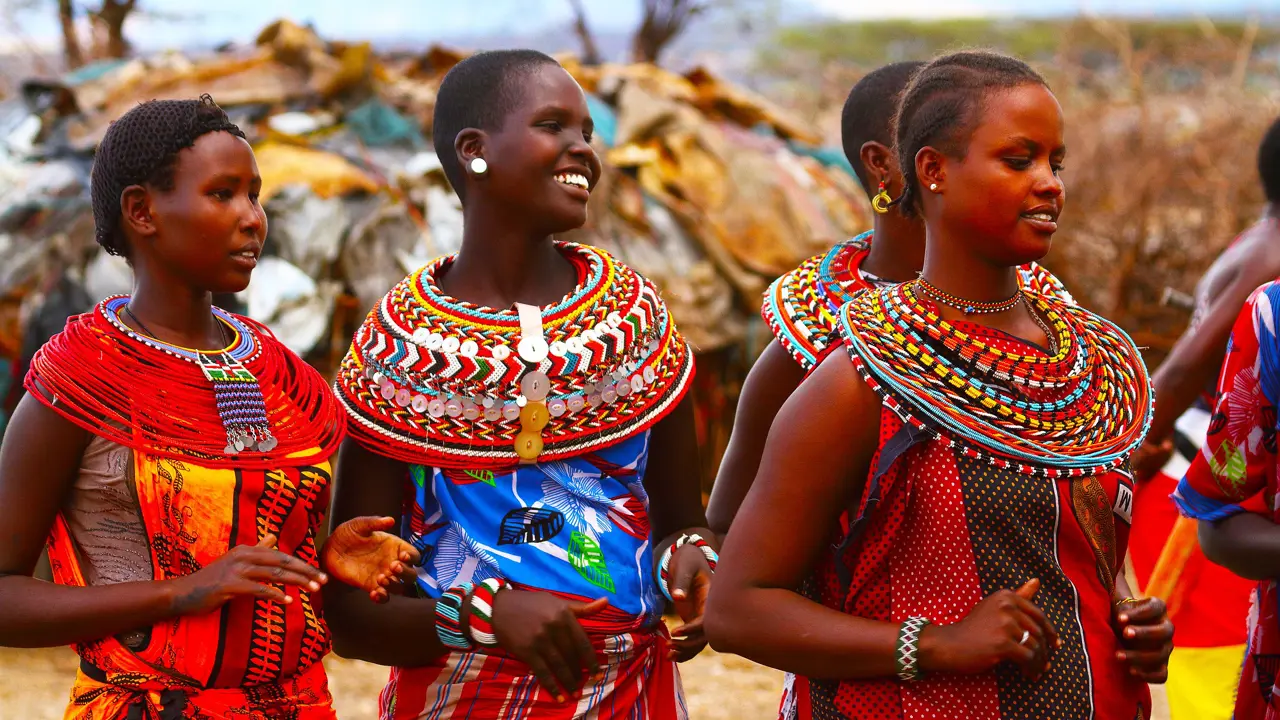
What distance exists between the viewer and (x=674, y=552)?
2828mm

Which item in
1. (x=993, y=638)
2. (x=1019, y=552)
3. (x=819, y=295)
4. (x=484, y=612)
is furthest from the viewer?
(x=819, y=295)

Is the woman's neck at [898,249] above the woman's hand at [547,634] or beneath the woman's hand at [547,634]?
above

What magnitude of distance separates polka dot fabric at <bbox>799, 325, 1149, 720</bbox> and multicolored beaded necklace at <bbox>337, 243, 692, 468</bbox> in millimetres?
715

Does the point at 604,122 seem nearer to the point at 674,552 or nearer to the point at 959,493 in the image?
the point at 674,552

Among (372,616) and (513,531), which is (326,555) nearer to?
(372,616)

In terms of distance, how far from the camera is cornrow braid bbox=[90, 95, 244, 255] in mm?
2529

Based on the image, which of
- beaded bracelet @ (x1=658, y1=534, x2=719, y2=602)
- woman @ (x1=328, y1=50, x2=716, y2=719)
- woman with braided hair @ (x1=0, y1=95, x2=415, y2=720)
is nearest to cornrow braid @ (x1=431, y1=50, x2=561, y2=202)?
woman @ (x1=328, y1=50, x2=716, y2=719)

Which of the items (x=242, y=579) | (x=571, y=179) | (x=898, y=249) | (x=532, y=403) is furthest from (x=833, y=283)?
(x=242, y=579)

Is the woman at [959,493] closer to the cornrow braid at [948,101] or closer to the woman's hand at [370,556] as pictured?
the cornrow braid at [948,101]

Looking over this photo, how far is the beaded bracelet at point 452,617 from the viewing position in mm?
2584

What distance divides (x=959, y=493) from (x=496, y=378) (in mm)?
981

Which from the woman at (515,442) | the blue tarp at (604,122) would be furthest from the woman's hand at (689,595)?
the blue tarp at (604,122)

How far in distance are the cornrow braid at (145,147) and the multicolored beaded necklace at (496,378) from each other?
1.65 ft

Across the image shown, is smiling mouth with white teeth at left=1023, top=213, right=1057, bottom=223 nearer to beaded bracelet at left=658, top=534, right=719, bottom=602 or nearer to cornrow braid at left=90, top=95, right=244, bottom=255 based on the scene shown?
beaded bracelet at left=658, top=534, right=719, bottom=602
